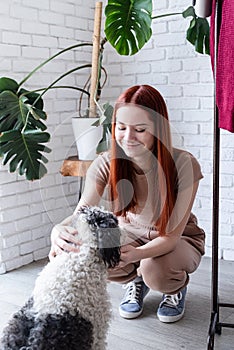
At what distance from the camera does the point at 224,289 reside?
2.22m

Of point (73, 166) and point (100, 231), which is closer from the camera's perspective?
point (100, 231)

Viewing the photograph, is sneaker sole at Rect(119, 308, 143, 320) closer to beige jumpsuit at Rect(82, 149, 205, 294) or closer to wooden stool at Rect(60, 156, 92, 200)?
beige jumpsuit at Rect(82, 149, 205, 294)

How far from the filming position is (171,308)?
193 cm

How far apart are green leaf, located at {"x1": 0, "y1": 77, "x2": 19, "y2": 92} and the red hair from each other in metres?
0.76

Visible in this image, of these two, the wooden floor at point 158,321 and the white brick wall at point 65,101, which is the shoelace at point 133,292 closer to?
the wooden floor at point 158,321

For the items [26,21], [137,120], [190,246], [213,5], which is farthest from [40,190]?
[213,5]

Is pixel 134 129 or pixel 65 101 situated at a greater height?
pixel 65 101

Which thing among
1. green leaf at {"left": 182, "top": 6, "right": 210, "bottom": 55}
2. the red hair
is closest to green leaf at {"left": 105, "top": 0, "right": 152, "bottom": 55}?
green leaf at {"left": 182, "top": 6, "right": 210, "bottom": 55}

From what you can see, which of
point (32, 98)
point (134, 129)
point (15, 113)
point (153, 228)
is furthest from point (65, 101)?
point (134, 129)

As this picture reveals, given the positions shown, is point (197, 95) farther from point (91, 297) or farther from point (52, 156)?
point (91, 297)

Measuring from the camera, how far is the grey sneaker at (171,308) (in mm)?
1899

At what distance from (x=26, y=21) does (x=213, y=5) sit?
1.27 metres

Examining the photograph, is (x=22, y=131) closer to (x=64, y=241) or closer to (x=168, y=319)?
(x=64, y=241)

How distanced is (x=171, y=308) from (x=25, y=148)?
2.87 ft
